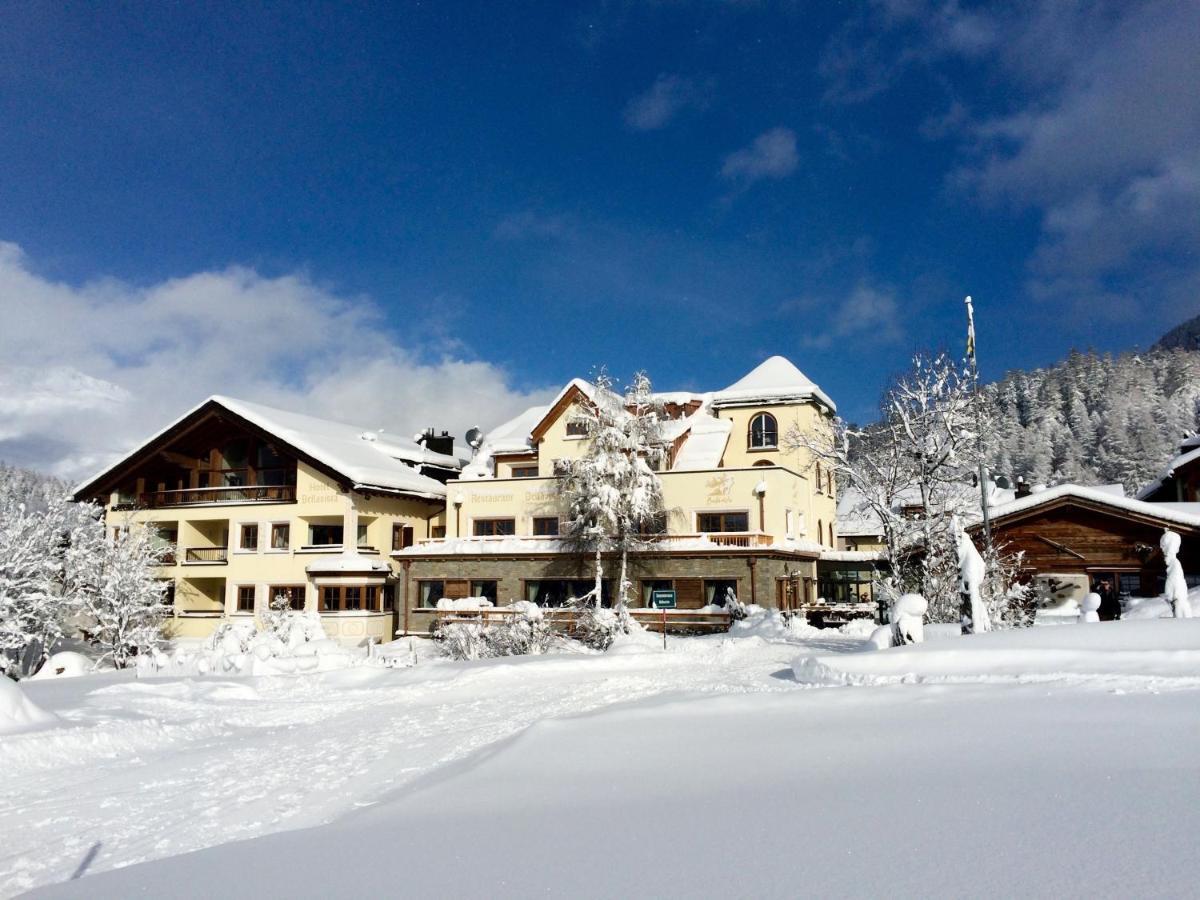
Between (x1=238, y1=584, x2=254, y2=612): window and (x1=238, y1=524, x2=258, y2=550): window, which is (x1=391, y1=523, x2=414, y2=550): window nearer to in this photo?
(x1=238, y1=524, x2=258, y2=550): window

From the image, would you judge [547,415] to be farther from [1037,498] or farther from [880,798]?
[880,798]

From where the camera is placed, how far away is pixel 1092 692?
9.53 m

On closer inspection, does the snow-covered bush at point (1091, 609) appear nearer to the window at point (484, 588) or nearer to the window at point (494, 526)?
the window at point (484, 588)

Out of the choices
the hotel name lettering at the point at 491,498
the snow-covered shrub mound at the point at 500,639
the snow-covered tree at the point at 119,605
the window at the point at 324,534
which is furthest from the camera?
the window at the point at 324,534

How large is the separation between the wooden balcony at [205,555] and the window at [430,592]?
382 inches

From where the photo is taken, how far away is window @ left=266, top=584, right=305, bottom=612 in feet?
121

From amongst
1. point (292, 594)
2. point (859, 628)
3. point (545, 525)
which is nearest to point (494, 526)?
point (545, 525)

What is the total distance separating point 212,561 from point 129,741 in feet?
87.8

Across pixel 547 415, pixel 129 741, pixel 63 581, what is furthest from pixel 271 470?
pixel 129 741

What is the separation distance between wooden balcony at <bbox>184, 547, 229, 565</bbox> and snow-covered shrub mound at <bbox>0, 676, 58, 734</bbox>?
25489 millimetres

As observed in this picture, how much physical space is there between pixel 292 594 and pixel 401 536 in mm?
5168

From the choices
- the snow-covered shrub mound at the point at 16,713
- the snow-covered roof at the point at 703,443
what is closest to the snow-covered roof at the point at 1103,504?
the snow-covered roof at the point at 703,443

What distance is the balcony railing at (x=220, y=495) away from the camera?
125 ft

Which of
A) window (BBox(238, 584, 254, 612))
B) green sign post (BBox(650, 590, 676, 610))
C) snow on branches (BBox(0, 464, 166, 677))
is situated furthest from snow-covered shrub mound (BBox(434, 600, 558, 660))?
window (BBox(238, 584, 254, 612))
